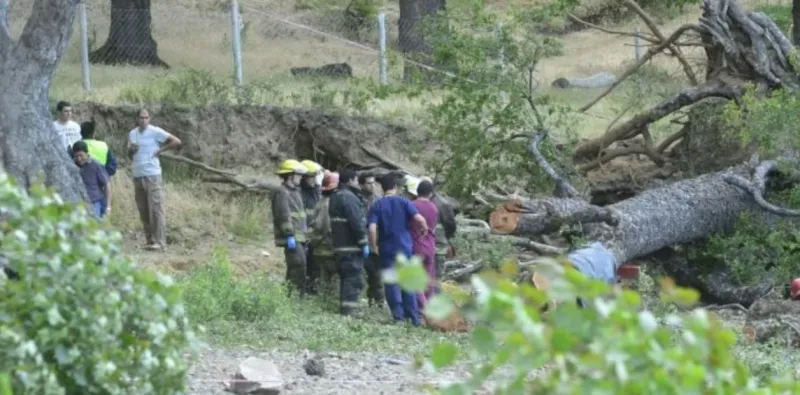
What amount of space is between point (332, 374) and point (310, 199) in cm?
578

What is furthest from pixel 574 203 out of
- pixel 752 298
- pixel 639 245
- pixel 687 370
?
pixel 687 370

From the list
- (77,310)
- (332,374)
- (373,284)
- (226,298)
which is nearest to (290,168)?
(373,284)

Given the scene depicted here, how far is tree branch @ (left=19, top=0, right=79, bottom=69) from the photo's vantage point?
15.2 m

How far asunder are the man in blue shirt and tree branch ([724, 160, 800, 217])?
432 cm

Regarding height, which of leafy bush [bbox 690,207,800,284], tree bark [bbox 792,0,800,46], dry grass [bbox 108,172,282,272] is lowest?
dry grass [bbox 108,172,282,272]

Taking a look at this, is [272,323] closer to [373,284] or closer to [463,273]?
[373,284]

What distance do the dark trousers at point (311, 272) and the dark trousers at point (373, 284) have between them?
0.51 metres

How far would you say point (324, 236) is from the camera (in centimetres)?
1547

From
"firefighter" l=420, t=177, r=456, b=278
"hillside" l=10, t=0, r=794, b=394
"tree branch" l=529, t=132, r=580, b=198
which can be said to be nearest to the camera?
"hillside" l=10, t=0, r=794, b=394

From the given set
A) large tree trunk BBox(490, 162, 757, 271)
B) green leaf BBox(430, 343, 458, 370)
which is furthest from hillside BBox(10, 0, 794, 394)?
green leaf BBox(430, 343, 458, 370)

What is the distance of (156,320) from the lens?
6.25 metres

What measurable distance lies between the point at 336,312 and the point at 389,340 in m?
2.11

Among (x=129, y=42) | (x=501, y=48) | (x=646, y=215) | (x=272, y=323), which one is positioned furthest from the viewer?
(x=129, y=42)

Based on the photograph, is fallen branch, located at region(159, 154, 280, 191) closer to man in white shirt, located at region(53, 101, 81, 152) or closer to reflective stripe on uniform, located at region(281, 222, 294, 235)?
man in white shirt, located at region(53, 101, 81, 152)
